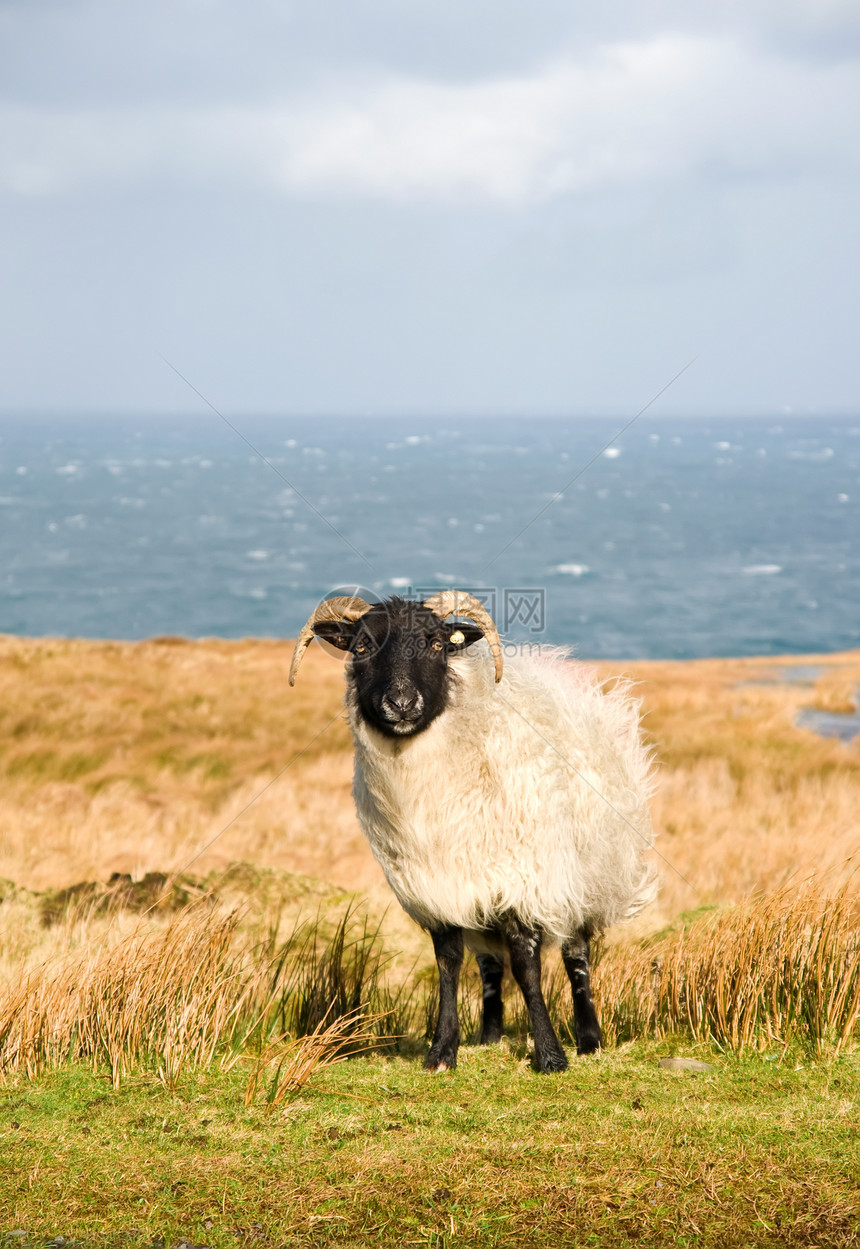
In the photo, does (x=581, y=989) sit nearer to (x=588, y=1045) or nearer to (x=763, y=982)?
(x=588, y=1045)

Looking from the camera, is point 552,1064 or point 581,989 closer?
point 552,1064

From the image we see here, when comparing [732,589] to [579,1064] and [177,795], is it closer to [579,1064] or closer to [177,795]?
[177,795]

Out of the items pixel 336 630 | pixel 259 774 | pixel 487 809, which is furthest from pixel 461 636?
pixel 259 774

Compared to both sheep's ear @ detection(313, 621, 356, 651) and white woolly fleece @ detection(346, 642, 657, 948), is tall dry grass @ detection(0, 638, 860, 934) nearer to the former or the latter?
white woolly fleece @ detection(346, 642, 657, 948)

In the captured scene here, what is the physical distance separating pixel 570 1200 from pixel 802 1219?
1.16 m

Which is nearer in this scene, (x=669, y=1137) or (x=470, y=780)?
(x=669, y=1137)

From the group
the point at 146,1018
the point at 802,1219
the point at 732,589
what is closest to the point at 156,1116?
the point at 146,1018

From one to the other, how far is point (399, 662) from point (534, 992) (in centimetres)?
266

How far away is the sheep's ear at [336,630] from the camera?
25.8 feet

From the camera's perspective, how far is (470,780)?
7672 mm

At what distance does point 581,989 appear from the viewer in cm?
845

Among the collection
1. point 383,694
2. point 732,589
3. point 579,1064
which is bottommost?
point 732,589

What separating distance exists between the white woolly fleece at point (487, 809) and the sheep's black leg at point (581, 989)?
308 mm

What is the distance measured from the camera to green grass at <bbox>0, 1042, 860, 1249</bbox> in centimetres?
527
